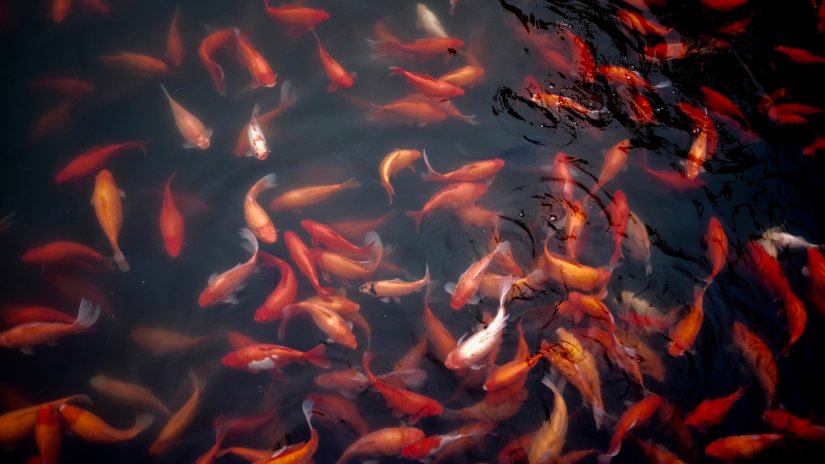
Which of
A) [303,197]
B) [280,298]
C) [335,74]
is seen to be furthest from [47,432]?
[335,74]

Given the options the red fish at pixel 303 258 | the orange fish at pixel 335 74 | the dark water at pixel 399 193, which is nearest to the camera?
the dark water at pixel 399 193

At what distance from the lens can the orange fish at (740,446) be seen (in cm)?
309

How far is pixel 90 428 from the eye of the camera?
325cm

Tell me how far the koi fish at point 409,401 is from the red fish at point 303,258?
0.66m

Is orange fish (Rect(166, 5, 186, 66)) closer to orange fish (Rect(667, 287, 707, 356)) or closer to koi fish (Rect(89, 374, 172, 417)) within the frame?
koi fish (Rect(89, 374, 172, 417))

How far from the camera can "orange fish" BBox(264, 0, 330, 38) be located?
4.30 m

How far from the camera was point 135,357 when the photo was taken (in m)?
3.57

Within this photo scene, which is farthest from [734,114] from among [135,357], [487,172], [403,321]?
[135,357]

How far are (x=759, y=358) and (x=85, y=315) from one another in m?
4.74

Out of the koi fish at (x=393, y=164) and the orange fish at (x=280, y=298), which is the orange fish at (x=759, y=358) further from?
the orange fish at (x=280, y=298)

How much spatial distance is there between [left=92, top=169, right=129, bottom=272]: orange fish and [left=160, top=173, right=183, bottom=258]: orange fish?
0.31 m

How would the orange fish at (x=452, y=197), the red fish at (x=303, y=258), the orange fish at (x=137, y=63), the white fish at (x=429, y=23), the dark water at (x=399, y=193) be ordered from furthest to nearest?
1. the white fish at (x=429, y=23)
2. the orange fish at (x=137, y=63)
3. the orange fish at (x=452, y=197)
4. the red fish at (x=303, y=258)
5. the dark water at (x=399, y=193)

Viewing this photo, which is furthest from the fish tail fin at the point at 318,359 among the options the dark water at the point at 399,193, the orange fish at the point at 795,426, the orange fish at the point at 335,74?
the orange fish at the point at 795,426

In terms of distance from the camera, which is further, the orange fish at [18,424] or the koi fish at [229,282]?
the koi fish at [229,282]
